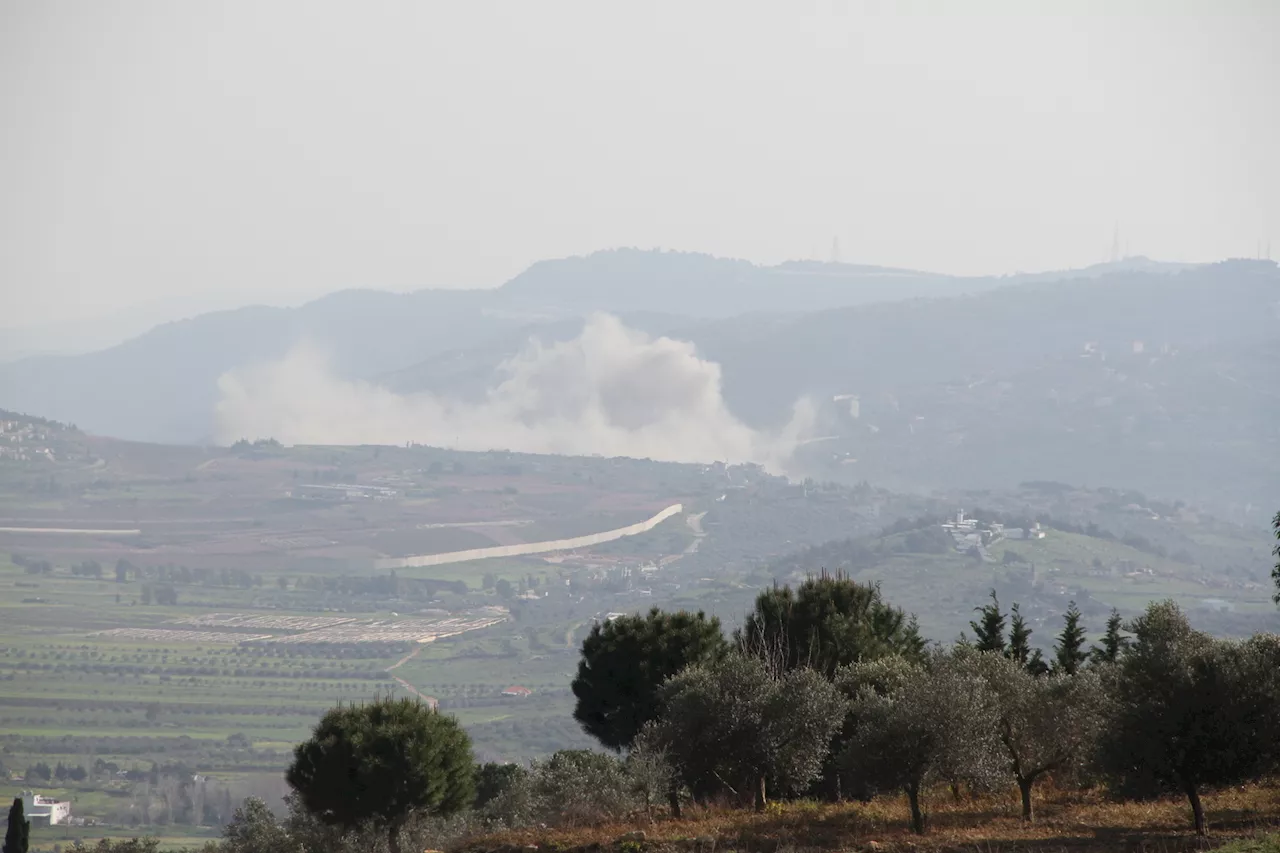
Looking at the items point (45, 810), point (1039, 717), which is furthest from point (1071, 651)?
point (45, 810)

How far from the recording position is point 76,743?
152375mm

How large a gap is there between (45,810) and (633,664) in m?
91.0

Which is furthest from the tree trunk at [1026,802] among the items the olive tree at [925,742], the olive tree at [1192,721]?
the olive tree at [1192,721]

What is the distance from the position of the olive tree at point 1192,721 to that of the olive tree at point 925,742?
287 cm

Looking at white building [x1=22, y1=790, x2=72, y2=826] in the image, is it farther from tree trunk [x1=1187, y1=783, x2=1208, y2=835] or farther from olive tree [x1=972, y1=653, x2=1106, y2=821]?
tree trunk [x1=1187, y1=783, x2=1208, y2=835]

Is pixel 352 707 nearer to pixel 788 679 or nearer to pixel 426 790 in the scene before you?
pixel 426 790

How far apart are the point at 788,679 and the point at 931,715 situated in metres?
5.17

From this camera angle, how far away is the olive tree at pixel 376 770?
125ft

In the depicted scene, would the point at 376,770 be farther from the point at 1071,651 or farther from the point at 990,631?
the point at 1071,651

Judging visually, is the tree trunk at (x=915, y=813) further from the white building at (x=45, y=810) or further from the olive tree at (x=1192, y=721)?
the white building at (x=45, y=810)

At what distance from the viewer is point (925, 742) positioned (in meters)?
30.5

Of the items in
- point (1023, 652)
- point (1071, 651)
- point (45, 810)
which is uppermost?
point (1023, 652)

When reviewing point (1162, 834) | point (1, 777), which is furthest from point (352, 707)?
point (1, 777)

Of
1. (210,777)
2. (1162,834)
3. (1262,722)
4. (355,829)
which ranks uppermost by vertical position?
(1262,722)
